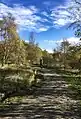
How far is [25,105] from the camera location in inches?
701

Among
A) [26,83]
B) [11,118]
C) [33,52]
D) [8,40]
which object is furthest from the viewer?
[33,52]

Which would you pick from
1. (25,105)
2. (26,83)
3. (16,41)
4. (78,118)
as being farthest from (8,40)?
(78,118)

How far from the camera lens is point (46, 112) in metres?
15.6

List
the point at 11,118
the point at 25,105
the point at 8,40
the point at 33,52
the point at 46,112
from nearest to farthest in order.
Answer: the point at 11,118 < the point at 46,112 < the point at 25,105 < the point at 8,40 < the point at 33,52

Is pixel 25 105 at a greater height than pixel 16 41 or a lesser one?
lesser

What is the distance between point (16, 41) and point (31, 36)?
46.6 m

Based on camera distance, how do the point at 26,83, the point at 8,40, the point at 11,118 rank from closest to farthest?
the point at 11,118 < the point at 26,83 < the point at 8,40

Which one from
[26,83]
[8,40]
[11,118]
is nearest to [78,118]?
[11,118]

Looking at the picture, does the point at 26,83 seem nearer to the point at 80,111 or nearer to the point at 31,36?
the point at 80,111

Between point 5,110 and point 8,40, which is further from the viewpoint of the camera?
point 8,40

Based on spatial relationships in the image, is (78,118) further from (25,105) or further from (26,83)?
(26,83)

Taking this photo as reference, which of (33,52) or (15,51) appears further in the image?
(33,52)

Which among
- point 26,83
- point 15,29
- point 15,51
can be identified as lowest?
point 26,83

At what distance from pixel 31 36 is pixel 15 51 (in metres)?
45.9
